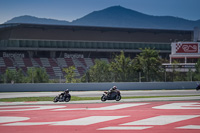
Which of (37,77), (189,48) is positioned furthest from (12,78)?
(189,48)

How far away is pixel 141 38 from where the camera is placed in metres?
87.2

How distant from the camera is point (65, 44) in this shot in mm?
79000

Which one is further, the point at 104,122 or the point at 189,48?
the point at 189,48

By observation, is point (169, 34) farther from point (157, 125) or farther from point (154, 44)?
point (157, 125)

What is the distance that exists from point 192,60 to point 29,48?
34.3 m

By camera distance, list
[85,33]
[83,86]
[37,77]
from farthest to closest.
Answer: [85,33], [37,77], [83,86]

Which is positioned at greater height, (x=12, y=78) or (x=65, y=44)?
(x=65, y=44)

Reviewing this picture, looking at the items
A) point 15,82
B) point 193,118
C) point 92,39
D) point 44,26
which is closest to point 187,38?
point 92,39

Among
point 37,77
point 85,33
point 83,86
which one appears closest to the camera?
point 83,86

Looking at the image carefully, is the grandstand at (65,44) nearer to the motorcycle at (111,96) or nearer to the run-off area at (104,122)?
the motorcycle at (111,96)

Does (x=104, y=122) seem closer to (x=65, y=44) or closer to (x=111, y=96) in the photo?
(x=111, y=96)

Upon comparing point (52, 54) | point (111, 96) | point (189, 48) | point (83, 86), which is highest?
point (189, 48)

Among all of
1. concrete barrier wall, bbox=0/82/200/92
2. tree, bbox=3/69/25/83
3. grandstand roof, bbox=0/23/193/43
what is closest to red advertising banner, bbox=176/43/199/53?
grandstand roof, bbox=0/23/193/43

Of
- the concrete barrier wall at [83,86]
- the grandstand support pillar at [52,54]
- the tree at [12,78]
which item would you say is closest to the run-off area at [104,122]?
the concrete barrier wall at [83,86]
